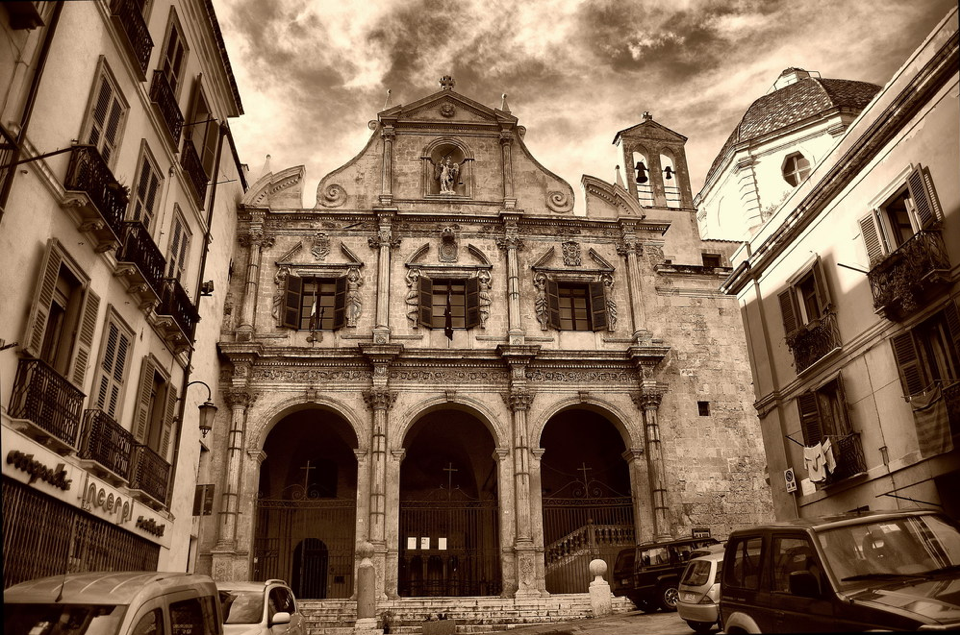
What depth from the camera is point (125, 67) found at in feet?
43.5

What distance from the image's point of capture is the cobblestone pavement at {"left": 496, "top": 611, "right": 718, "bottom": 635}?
13.9m

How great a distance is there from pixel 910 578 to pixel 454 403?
16434 mm

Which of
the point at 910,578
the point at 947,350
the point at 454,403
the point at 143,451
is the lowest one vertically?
the point at 910,578

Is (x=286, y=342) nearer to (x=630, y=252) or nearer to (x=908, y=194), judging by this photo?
(x=630, y=252)

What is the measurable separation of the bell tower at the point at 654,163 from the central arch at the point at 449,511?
10.2 m

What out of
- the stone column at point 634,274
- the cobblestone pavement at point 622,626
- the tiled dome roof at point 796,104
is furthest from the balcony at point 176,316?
the tiled dome roof at point 796,104

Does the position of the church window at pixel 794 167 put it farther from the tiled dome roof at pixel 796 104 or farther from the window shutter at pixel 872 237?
the window shutter at pixel 872 237

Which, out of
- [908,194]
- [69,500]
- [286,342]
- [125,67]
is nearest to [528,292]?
[286,342]

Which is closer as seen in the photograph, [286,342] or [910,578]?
[910,578]

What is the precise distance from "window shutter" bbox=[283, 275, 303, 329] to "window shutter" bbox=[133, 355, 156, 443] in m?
8.06

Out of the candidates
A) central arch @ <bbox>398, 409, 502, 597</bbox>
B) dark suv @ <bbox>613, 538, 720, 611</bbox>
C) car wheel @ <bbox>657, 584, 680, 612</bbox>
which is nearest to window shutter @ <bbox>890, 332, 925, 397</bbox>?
dark suv @ <bbox>613, 538, 720, 611</bbox>

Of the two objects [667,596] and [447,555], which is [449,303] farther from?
[667,596]

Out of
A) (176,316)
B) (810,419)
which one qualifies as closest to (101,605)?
(176,316)

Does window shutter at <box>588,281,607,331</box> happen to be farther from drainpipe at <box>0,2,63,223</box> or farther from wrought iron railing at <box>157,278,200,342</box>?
drainpipe at <box>0,2,63,223</box>
